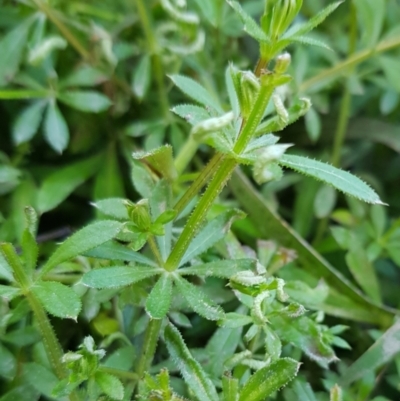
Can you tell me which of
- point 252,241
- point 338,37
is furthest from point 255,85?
point 338,37

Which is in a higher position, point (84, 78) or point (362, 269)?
point (84, 78)

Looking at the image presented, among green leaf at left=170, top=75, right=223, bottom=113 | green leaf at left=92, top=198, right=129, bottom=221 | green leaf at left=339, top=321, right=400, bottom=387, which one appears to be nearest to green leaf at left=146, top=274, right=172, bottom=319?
green leaf at left=92, top=198, right=129, bottom=221

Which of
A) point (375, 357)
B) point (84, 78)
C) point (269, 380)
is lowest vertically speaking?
point (375, 357)

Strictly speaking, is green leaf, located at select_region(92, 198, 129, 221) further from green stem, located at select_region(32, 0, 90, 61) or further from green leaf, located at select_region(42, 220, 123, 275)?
green stem, located at select_region(32, 0, 90, 61)

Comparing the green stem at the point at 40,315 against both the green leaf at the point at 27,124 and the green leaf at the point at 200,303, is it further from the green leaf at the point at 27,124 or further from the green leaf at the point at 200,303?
the green leaf at the point at 27,124

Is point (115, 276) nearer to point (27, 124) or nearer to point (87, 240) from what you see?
point (87, 240)

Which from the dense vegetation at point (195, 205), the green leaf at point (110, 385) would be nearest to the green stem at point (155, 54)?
the dense vegetation at point (195, 205)

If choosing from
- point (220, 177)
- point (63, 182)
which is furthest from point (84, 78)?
point (220, 177)
